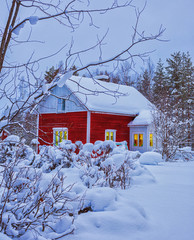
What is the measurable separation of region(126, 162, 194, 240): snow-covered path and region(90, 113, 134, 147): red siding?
9528 mm

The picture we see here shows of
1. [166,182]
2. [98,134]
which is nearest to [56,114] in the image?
Answer: [98,134]

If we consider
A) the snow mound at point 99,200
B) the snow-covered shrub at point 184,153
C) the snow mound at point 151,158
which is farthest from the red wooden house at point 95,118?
the snow mound at point 99,200

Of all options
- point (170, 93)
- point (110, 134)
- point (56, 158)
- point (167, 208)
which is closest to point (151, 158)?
point (56, 158)

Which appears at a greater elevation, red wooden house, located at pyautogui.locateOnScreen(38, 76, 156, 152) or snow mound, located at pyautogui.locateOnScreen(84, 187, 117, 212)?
red wooden house, located at pyautogui.locateOnScreen(38, 76, 156, 152)

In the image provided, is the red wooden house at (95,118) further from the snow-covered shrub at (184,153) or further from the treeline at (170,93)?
the snow-covered shrub at (184,153)

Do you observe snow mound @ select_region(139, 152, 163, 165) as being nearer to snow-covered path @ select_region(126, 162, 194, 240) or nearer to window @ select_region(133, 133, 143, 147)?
snow-covered path @ select_region(126, 162, 194, 240)

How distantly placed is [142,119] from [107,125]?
8.40 feet

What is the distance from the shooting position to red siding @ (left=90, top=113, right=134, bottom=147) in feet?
50.5

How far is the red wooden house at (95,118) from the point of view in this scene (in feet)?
50.1

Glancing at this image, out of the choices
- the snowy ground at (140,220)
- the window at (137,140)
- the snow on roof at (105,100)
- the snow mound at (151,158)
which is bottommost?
the snowy ground at (140,220)

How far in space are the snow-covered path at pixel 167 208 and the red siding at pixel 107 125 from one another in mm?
9528

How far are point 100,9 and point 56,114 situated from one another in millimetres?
14776

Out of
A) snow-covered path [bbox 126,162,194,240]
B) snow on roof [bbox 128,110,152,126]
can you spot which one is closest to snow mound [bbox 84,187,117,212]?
snow-covered path [bbox 126,162,194,240]

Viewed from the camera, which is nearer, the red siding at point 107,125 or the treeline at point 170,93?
the treeline at point 170,93
